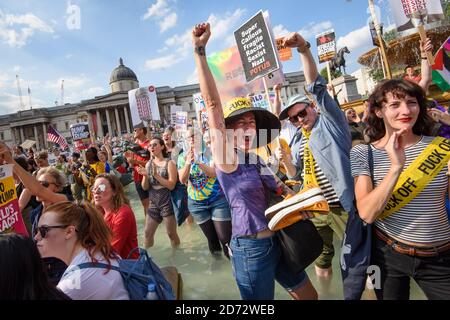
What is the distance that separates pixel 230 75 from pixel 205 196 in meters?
2.13

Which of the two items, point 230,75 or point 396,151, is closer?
point 396,151

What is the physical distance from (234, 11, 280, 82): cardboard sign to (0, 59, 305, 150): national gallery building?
208ft

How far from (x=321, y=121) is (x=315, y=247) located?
922 mm

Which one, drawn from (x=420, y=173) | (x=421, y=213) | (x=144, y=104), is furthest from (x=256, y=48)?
(x=144, y=104)

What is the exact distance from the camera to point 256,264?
195cm

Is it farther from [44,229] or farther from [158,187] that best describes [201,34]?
[158,187]

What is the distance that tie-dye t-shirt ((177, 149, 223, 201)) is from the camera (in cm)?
386

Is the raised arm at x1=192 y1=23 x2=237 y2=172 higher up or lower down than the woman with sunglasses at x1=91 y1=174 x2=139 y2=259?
higher up

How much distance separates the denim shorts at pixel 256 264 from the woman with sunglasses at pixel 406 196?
23.5 inches

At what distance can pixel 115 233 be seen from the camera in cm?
271

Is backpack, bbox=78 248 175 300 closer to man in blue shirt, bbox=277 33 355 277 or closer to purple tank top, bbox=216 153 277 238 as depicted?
purple tank top, bbox=216 153 277 238

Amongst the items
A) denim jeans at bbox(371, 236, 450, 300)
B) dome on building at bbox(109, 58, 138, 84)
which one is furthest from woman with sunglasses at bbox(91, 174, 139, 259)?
dome on building at bbox(109, 58, 138, 84)

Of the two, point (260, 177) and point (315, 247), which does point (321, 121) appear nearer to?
point (260, 177)
